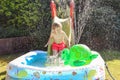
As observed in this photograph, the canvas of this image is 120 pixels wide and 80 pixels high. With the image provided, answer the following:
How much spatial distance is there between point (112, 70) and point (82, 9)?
2.29 metres

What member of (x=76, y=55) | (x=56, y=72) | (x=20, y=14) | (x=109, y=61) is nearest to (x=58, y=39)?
(x=76, y=55)

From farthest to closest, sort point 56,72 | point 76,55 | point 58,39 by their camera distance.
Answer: point 58,39 < point 76,55 < point 56,72

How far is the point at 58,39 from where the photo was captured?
5.16 m

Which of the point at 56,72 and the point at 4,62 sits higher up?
the point at 56,72

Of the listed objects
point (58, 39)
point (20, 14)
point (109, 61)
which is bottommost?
point (109, 61)

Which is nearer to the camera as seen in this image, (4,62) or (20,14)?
(4,62)

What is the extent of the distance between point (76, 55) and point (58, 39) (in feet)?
1.32

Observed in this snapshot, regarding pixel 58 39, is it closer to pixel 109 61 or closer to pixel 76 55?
pixel 76 55

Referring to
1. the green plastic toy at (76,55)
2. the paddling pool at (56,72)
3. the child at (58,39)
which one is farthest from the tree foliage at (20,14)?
the paddling pool at (56,72)

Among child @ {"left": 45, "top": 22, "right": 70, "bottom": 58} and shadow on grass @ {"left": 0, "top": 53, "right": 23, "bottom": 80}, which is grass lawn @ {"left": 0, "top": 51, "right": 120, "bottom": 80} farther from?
child @ {"left": 45, "top": 22, "right": 70, "bottom": 58}

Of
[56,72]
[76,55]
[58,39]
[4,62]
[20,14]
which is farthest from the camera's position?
[20,14]

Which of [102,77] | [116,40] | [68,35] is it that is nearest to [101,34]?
[116,40]

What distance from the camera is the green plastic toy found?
495 centimetres

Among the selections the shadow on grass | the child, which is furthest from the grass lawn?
→ the child
